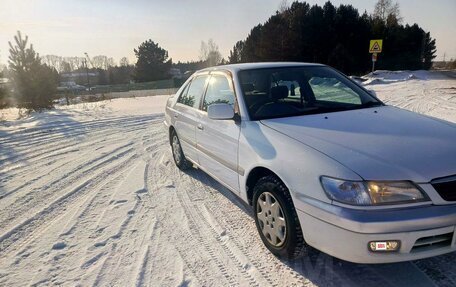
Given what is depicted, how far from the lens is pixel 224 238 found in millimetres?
3205

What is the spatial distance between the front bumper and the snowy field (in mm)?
421

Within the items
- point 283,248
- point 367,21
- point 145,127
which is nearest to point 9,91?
point 145,127

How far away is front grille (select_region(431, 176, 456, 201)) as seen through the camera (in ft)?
6.95

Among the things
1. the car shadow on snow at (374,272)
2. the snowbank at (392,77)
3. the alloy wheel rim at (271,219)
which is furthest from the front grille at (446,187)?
the snowbank at (392,77)

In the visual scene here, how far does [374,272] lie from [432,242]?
60 centimetres

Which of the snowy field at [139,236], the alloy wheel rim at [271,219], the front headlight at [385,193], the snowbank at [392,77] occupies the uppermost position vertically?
the snowbank at [392,77]

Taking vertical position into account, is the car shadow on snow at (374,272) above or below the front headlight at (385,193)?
below

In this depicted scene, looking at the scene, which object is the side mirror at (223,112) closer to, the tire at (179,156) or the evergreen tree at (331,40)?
the tire at (179,156)

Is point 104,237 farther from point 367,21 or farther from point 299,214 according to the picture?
point 367,21

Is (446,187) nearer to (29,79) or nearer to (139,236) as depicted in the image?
(139,236)

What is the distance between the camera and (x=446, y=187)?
2.13 m

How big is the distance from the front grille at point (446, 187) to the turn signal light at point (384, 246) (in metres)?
0.43

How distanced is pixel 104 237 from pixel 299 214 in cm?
207

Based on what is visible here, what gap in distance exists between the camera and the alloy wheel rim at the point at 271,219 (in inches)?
106
